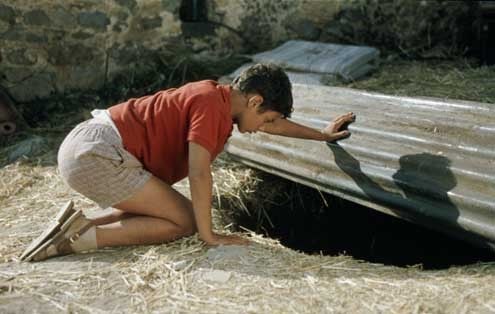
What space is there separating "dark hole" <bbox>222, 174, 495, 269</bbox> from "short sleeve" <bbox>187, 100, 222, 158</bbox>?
1250mm

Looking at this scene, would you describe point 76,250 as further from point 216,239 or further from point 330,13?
point 330,13

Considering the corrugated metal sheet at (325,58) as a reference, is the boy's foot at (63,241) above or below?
below

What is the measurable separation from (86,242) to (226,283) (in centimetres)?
78

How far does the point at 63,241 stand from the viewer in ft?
10.3

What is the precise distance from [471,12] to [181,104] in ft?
16.2

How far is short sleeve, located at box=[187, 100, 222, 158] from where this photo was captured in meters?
3.02

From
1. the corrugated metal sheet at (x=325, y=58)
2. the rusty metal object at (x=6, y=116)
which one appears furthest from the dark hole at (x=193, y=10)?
the rusty metal object at (x=6, y=116)

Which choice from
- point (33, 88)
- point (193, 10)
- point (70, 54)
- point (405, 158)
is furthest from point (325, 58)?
point (405, 158)

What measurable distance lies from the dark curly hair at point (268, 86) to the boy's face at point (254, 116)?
2cm

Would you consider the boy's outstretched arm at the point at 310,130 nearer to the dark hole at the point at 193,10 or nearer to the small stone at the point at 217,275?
the small stone at the point at 217,275

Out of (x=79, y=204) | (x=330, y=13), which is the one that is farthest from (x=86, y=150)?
(x=330, y=13)

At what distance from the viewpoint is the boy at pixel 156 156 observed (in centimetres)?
308

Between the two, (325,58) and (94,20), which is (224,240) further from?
(94,20)

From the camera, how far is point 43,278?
2.95m
